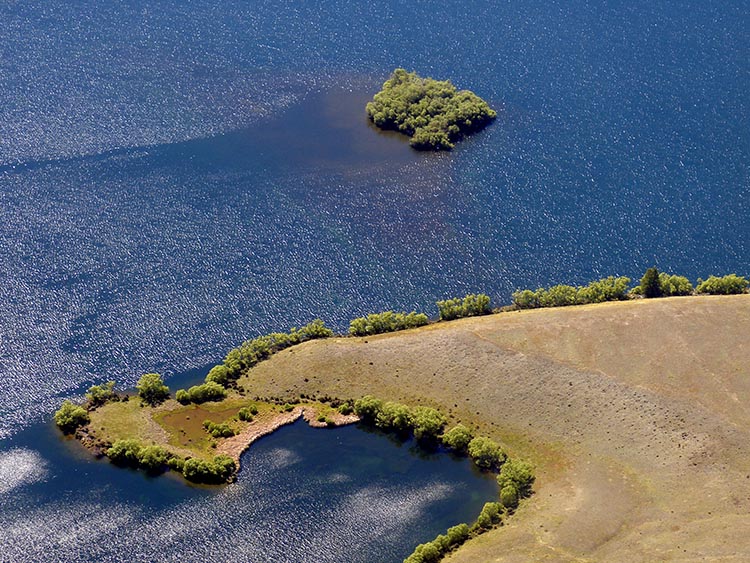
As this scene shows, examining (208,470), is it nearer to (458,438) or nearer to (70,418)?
(70,418)

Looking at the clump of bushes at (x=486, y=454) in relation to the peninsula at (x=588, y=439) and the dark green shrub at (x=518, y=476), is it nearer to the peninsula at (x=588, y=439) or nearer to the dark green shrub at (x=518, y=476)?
the peninsula at (x=588, y=439)

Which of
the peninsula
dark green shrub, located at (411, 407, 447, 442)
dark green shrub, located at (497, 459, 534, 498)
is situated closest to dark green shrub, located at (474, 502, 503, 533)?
the peninsula

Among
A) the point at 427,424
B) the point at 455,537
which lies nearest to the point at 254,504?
the point at 427,424

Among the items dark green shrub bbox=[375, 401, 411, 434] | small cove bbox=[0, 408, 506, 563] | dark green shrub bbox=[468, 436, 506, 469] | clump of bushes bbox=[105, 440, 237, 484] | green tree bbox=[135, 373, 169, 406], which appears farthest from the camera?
green tree bbox=[135, 373, 169, 406]

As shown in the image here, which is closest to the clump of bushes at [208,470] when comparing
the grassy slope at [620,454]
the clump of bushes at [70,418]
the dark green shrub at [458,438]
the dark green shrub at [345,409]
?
the grassy slope at [620,454]

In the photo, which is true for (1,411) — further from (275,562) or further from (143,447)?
(275,562)

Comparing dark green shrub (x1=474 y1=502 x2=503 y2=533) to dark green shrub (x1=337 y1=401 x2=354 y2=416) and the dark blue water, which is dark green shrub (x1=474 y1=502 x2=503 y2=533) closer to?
the dark blue water
